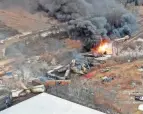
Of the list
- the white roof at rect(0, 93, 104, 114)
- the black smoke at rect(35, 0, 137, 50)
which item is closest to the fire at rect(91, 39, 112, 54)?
the black smoke at rect(35, 0, 137, 50)

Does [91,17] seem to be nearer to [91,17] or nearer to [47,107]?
[91,17]

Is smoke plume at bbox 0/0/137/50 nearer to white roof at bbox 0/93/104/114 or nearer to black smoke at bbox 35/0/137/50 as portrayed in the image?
black smoke at bbox 35/0/137/50

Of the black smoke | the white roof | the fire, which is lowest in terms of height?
the white roof

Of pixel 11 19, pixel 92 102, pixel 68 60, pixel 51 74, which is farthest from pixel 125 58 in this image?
pixel 11 19

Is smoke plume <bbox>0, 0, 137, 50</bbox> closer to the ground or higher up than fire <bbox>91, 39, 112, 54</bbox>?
higher up

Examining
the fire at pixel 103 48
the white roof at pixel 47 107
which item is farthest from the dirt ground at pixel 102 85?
the fire at pixel 103 48

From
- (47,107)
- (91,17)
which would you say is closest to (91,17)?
(91,17)
